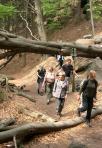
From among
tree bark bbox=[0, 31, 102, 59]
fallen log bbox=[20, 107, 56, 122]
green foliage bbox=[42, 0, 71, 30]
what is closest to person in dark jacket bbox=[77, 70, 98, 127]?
fallen log bbox=[20, 107, 56, 122]

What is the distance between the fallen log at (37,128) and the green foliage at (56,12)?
90.0 ft

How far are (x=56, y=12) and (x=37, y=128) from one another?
32.1m

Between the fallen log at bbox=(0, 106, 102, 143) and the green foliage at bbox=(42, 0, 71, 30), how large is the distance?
27434 mm

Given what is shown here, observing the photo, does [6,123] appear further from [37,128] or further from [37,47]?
[37,47]

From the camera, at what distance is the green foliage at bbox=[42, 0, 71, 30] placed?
1614 inches

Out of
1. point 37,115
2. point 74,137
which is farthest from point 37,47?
point 37,115

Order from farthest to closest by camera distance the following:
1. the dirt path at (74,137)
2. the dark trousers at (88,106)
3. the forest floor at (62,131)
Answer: the dark trousers at (88,106) < the forest floor at (62,131) < the dirt path at (74,137)

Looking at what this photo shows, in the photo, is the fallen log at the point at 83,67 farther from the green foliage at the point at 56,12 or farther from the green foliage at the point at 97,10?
the green foliage at the point at 56,12

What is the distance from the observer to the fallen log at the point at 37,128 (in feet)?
35.3

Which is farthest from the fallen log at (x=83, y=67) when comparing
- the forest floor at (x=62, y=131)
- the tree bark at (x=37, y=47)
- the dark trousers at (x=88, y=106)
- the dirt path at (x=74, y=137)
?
the tree bark at (x=37, y=47)

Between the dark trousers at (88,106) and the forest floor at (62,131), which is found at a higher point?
the dark trousers at (88,106)

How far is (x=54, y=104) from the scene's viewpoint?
1841cm

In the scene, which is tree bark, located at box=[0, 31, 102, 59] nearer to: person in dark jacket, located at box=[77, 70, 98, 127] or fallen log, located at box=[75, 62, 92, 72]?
person in dark jacket, located at box=[77, 70, 98, 127]

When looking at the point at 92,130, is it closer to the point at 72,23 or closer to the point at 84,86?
the point at 84,86
